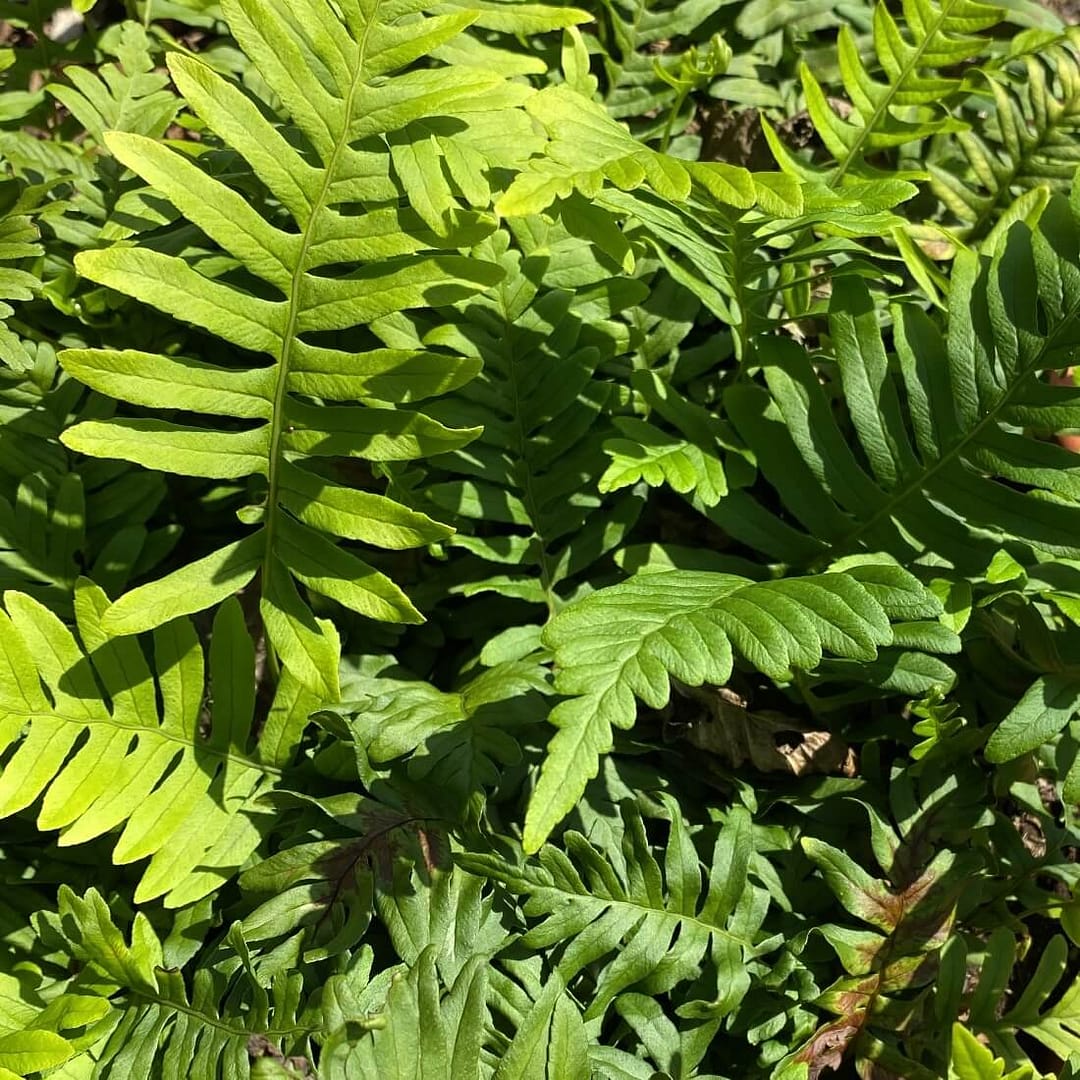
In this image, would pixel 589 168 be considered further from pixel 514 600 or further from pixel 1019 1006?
pixel 1019 1006

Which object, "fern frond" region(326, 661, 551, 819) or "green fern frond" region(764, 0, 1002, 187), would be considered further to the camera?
"green fern frond" region(764, 0, 1002, 187)

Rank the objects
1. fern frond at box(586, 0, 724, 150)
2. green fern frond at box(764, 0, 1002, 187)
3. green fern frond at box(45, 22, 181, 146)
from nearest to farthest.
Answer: green fern frond at box(764, 0, 1002, 187)
green fern frond at box(45, 22, 181, 146)
fern frond at box(586, 0, 724, 150)

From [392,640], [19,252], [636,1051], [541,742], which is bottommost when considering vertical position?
[636,1051]

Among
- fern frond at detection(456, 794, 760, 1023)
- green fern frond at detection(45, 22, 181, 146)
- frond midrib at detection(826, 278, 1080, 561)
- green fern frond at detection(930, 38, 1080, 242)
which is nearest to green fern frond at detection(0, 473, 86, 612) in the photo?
green fern frond at detection(45, 22, 181, 146)

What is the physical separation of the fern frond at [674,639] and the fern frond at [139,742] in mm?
607

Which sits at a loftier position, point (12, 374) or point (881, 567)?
point (12, 374)

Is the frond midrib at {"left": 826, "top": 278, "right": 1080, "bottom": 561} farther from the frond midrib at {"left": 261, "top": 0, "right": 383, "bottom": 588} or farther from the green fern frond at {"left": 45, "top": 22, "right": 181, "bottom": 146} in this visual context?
the green fern frond at {"left": 45, "top": 22, "right": 181, "bottom": 146}

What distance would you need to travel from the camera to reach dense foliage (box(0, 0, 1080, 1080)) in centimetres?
152

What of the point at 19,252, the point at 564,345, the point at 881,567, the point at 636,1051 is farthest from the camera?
the point at 564,345

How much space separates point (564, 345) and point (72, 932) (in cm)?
121

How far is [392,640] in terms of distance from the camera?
2.03 meters

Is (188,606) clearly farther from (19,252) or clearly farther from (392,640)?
(19,252)

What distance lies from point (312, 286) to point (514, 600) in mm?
758

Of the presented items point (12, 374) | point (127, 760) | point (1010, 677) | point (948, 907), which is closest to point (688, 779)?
point (948, 907)
